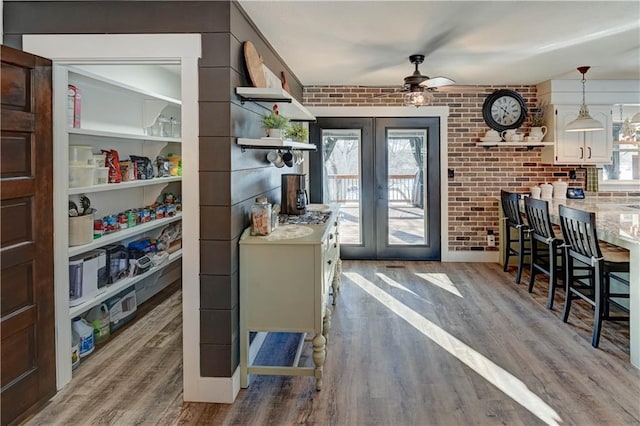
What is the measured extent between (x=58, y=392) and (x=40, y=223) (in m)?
1.00

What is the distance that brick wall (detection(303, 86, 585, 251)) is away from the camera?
18.4 ft

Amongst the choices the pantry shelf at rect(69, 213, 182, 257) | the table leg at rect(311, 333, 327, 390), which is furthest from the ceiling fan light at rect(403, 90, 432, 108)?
the pantry shelf at rect(69, 213, 182, 257)

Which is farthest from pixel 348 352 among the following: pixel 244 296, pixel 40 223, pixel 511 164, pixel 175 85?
pixel 511 164

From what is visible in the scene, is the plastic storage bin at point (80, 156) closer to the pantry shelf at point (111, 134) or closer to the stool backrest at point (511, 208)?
the pantry shelf at point (111, 134)

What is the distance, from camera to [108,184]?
10.3 feet

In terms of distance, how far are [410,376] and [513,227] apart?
10.3ft

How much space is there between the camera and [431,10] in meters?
2.78

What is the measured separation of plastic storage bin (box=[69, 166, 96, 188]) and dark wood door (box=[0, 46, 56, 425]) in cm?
40

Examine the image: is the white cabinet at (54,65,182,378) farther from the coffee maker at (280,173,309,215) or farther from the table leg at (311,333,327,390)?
the table leg at (311,333,327,390)

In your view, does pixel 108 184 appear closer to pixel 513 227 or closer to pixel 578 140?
pixel 513 227

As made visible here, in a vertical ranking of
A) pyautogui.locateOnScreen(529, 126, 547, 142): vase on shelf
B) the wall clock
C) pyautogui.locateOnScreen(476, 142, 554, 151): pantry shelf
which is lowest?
pyautogui.locateOnScreen(476, 142, 554, 151): pantry shelf

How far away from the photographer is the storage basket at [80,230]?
273 centimetres

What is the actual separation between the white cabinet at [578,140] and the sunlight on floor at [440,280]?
2.09 meters

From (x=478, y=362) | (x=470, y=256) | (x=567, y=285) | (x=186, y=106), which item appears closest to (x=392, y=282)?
(x=470, y=256)
